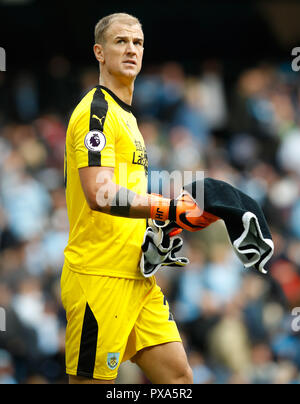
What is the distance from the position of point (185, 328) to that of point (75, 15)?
7.72m

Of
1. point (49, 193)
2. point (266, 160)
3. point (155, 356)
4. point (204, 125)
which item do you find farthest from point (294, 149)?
point (155, 356)

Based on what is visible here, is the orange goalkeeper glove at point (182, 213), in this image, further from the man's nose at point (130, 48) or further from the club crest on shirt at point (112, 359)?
the man's nose at point (130, 48)

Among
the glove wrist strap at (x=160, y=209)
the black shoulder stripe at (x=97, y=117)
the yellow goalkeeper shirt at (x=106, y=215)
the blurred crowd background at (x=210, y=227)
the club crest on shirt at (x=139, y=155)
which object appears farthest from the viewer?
the blurred crowd background at (x=210, y=227)

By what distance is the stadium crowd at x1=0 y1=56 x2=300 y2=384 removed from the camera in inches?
364

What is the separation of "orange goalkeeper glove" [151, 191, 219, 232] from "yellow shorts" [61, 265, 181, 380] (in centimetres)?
66

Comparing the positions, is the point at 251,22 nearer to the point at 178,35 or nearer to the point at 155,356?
the point at 178,35

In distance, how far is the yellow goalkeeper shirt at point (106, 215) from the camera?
4.91 m

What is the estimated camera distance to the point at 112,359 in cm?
486

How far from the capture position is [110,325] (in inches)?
192

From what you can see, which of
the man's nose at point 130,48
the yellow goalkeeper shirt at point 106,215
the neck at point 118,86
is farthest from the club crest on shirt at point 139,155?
the man's nose at point 130,48

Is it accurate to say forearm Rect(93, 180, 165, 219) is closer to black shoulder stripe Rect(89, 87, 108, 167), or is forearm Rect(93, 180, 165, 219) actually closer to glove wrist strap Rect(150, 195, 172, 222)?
glove wrist strap Rect(150, 195, 172, 222)

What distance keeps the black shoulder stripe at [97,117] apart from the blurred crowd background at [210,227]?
4.61 metres

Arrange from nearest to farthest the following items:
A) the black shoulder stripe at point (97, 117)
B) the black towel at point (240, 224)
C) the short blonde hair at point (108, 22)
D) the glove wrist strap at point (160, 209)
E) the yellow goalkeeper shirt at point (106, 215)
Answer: the black towel at point (240, 224)
the glove wrist strap at point (160, 209)
the black shoulder stripe at point (97, 117)
the yellow goalkeeper shirt at point (106, 215)
the short blonde hair at point (108, 22)

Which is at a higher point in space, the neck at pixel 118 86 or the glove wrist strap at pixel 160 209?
the neck at pixel 118 86
